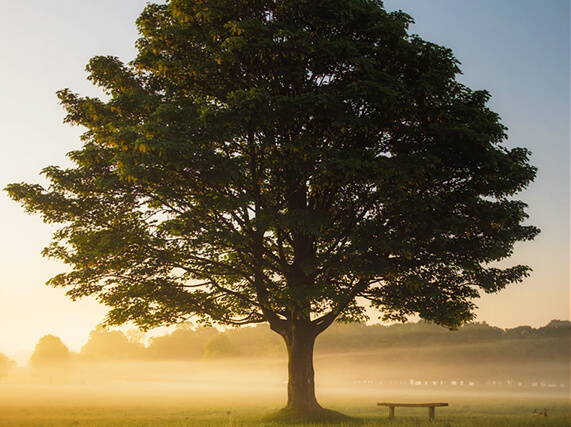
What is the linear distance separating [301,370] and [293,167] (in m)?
9.46

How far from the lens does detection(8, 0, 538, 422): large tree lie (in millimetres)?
19484

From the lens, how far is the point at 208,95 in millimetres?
22938

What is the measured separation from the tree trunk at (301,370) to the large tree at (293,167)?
6cm

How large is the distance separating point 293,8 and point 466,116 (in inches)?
324

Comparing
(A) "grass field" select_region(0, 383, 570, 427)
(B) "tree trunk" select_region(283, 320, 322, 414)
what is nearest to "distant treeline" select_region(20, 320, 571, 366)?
(A) "grass field" select_region(0, 383, 570, 427)

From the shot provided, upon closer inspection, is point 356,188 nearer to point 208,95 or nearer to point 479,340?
point 208,95

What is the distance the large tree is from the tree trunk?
0.06 meters

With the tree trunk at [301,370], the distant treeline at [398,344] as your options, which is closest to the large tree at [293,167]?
the tree trunk at [301,370]

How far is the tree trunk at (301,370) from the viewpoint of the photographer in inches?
917

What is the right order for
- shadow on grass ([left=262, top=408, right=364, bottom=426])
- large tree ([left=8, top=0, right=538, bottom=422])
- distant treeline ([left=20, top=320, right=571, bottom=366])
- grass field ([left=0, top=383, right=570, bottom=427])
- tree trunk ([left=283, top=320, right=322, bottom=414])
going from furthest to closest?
distant treeline ([left=20, top=320, right=571, bottom=366]), tree trunk ([left=283, top=320, right=322, bottom=414]), grass field ([left=0, top=383, right=570, bottom=427]), shadow on grass ([left=262, top=408, right=364, bottom=426]), large tree ([left=8, top=0, right=538, bottom=422])

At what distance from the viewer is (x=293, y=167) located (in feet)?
69.6

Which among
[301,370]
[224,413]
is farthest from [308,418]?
[224,413]

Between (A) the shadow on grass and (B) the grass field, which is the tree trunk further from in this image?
(B) the grass field

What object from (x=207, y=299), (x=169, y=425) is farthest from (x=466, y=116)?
(x=169, y=425)
